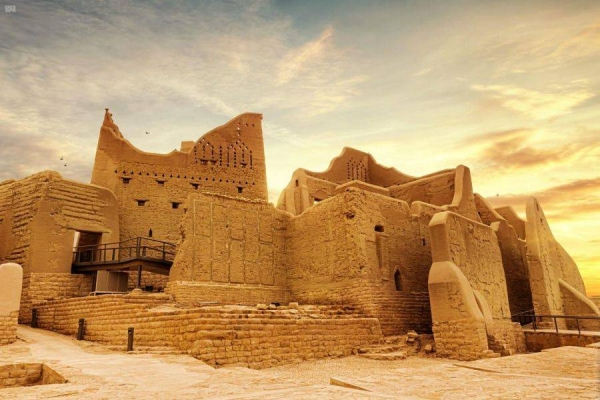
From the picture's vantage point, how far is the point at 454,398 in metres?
4.41

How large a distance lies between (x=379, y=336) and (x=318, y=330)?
259cm

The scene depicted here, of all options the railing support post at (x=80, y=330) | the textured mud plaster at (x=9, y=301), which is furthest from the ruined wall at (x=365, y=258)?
Answer: the textured mud plaster at (x=9, y=301)

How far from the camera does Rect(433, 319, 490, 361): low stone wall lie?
12.3 metres

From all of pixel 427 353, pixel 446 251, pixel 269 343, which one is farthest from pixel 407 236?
pixel 269 343

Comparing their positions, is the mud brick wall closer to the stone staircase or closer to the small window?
the small window

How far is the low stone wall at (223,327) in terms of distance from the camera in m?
10.2

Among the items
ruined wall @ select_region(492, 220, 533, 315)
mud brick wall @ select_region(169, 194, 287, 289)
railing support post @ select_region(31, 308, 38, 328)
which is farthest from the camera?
ruined wall @ select_region(492, 220, 533, 315)

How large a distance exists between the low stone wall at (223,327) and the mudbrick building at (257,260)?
0.14ft

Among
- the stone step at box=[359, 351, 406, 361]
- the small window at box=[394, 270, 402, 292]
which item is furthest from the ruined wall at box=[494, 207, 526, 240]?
the stone step at box=[359, 351, 406, 361]

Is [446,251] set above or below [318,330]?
above

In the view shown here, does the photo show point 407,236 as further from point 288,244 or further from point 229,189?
point 229,189

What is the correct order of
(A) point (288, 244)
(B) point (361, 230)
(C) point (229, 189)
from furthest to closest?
(C) point (229, 189) → (A) point (288, 244) → (B) point (361, 230)

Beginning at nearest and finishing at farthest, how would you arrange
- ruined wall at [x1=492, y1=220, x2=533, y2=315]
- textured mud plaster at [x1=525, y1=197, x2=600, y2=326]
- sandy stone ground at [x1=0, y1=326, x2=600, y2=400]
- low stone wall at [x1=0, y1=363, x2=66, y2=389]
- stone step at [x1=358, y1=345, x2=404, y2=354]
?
sandy stone ground at [x1=0, y1=326, x2=600, y2=400]
low stone wall at [x1=0, y1=363, x2=66, y2=389]
stone step at [x1=358, y1=345, x2=404, y2=354]
textured mud plaster at [x1=525, y1=197, x2=600, y2=326]
ruined wall at [x1=492, y1=220, x2=533, y2=315]

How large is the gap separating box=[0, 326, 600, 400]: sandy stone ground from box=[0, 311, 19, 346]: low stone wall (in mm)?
979
